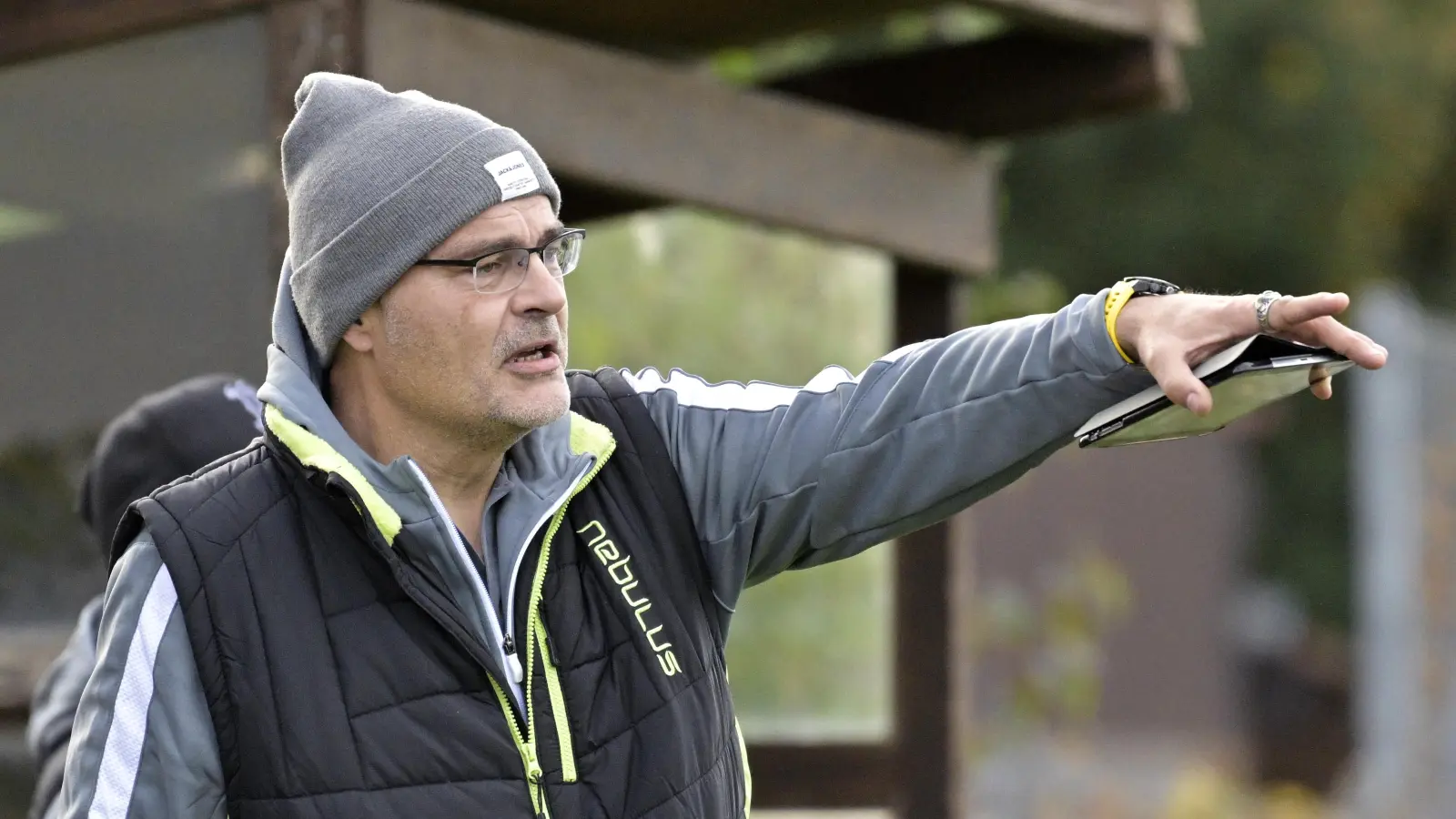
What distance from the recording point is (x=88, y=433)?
3621 millimetres

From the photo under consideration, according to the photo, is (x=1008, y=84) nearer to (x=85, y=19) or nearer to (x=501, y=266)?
(x=85, y=19)

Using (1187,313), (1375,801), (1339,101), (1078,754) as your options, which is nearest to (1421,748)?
(1375,801)

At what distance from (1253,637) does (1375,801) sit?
6.62 meters

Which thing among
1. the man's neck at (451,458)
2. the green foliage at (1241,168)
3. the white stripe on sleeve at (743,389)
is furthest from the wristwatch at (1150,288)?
the green foliage at (1241,168)

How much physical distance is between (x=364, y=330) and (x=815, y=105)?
2.05 meters

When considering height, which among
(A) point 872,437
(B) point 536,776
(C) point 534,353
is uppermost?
(C) point 534,353

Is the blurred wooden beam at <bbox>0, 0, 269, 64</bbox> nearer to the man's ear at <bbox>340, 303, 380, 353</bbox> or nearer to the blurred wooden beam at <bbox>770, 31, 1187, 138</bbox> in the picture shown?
the man's ear at <bbox>340, 303, 380, 353</bbox>

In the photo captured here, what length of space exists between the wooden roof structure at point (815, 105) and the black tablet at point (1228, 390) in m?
1.48

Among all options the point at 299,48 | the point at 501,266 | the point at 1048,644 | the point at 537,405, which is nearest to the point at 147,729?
the point at 537,405

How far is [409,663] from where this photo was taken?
6.88 feet

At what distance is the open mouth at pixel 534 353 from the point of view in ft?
7.30

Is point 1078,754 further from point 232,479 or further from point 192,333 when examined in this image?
point 232,479

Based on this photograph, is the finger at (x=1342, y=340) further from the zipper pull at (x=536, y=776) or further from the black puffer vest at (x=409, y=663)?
the zipper pull at (x=536, y=776)

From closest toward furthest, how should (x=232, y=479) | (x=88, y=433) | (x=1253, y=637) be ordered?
(x=232, y=479)
(x=88, y=433)
(x=1253, y=637)
